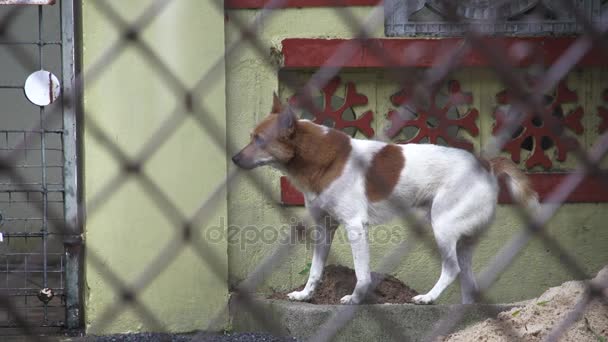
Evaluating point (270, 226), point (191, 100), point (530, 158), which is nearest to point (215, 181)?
point (270, 226)

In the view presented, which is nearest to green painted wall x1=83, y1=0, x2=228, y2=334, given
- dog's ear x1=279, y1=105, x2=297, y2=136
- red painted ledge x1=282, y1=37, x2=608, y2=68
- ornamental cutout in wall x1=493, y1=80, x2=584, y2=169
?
red painted ledge x1=282, y1=37, x2=608, y2=68

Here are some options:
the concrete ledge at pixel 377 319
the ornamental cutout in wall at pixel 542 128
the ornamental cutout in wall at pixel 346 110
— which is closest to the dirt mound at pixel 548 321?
the concrete ledge at pixel 377 319

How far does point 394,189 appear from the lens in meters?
5.07

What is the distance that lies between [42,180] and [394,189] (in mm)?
2029

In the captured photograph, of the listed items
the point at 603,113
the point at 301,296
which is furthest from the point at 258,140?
the point at 603,113

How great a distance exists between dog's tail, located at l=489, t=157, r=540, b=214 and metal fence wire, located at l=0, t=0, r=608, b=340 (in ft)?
0.28

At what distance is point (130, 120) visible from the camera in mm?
5113

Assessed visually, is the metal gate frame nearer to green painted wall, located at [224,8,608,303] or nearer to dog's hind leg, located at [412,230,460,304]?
Result: green painted wall, located at [224,8,608,303]

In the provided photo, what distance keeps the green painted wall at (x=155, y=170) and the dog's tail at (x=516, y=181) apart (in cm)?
147

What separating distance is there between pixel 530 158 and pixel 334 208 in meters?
1.23

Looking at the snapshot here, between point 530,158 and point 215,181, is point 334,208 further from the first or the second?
point 530,158

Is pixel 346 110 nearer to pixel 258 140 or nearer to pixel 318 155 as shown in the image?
pixel 318 155

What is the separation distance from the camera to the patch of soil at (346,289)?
204 inches

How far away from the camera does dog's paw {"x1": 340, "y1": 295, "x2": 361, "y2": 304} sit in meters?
4.91
